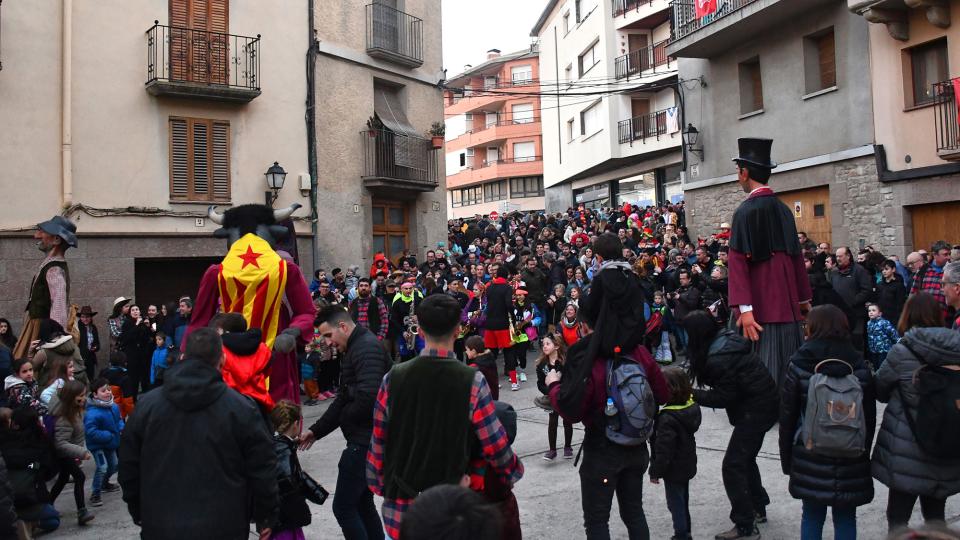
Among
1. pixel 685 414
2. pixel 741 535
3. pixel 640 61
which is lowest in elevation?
pixel 741 535

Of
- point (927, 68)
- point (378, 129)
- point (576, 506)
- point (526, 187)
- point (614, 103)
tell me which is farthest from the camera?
point (526, 187)

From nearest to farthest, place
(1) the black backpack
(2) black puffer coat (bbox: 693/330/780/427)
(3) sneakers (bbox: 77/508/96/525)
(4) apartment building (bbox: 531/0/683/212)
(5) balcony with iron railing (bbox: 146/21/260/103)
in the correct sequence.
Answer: (1) the black backpack < (2) black puffer coat (bbox: 693/330/780/427) < (3) sneakers (bbox: 77/508/96/525) < (5) balcony with iron railing (bbox: 146/21/260/103) < (4) apartment building (bbox: 531/0/683/212)

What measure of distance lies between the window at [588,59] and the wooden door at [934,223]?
2129 cm

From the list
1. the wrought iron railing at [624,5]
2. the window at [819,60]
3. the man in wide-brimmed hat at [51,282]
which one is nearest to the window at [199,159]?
the man in wide-brimmed hat at [51,282]

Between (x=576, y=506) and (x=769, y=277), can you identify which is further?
(x=576, y=506)

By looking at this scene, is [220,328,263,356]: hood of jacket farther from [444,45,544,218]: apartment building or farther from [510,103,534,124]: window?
[510,103,534,124]: window

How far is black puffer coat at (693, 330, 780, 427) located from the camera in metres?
5.19

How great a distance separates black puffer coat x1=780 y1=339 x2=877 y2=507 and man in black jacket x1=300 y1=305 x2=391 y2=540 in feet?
7.90

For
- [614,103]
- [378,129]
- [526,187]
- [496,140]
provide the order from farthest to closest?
[496,140]
[526,187]
[614,103]
[378,129]

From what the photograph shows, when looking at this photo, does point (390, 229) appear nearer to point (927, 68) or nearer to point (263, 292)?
point (927, 68)

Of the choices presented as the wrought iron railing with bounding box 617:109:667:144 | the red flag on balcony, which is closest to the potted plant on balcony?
the red flag on balcony

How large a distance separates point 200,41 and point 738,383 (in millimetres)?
14800

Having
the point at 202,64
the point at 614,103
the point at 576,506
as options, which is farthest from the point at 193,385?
the point at 614,103

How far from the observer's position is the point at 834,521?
4.66 metres
